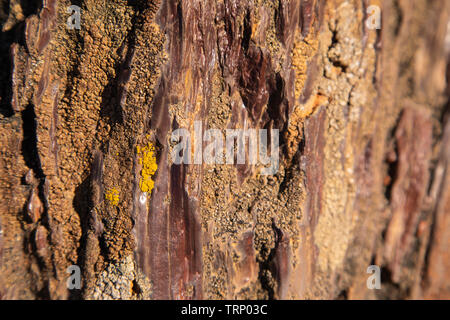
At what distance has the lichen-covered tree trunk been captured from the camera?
175cm

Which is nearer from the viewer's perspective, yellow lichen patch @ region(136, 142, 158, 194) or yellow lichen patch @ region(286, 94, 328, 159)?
yellow lichen patch @ region(136, 142, 158, 194)

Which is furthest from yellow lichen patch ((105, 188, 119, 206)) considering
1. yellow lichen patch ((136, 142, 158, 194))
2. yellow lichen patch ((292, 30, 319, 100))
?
yellow lichen patch ((292, 30, 319, 100))

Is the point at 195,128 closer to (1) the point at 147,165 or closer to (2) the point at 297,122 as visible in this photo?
(1) the point at 147,165

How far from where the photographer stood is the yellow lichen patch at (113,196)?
179 cm

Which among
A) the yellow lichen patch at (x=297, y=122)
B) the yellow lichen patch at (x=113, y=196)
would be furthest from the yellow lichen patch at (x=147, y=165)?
the yellow lichen patch at (x=297, y=122)

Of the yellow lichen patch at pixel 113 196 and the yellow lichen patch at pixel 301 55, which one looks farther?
the yellow lichen patch at pixel 301 55

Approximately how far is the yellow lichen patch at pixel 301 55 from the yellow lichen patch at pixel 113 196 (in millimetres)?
1438

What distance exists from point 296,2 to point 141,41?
109cm

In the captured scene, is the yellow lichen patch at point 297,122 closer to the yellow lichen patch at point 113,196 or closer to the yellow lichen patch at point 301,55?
the yellow lichen patch at point 301,55

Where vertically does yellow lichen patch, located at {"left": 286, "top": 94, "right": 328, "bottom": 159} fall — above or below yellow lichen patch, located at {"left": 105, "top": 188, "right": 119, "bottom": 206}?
above

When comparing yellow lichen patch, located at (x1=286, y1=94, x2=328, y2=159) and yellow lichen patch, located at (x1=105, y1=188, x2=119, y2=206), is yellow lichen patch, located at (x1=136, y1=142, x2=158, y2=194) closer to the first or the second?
yellow lichen patch, located at (x1=105, y1=188, x2=119, y2=206)
